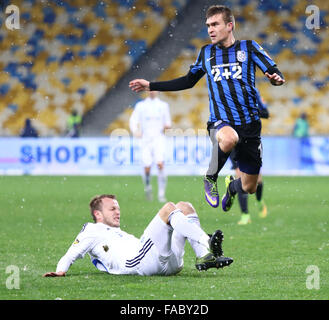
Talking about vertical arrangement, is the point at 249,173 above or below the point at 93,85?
below

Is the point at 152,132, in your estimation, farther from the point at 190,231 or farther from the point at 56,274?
the point at 190,231

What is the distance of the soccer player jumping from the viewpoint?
6.41m

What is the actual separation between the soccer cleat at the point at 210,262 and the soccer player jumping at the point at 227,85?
0.64 metres

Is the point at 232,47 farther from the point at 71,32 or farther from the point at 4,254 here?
the point at 71,32

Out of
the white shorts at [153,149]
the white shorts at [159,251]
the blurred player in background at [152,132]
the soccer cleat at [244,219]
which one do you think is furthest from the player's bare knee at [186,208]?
the white shorts at [153,149]

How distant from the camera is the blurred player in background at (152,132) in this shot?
1461 centimetres

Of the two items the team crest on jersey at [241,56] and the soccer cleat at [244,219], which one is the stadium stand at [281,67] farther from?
the team crest on jersey at [241,56]

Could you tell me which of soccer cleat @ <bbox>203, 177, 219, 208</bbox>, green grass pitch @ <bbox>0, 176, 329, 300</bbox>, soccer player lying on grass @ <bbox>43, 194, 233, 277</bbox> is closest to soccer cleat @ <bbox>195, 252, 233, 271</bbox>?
soccer player lying on grass @ <bbox>43, 194, 233, 277</bbox>

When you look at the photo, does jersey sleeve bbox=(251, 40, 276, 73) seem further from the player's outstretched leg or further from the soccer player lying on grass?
the player's outstretched leg
